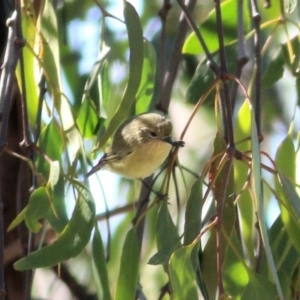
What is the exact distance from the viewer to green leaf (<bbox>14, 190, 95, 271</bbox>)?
1116mm

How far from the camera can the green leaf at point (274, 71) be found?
1553mm

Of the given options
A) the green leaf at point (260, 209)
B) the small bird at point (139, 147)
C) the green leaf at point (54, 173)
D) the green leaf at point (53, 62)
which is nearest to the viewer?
the green leaf at point (260, 209)

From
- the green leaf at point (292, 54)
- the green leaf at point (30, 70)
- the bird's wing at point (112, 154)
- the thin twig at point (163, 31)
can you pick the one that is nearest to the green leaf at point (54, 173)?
the green leaf at point (30, 70)

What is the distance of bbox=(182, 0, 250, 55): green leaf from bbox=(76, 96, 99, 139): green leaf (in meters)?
0.23

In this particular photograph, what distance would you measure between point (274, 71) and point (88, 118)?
40cm

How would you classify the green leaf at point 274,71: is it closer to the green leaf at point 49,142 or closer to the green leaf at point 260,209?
the green leaf at point 49,142

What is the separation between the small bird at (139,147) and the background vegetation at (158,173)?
10 centimetres

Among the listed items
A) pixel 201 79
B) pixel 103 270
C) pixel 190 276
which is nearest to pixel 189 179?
pixel 201 79

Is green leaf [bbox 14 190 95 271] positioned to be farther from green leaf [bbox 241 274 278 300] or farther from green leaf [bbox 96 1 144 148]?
green leaf [bbox 241 274 278 300]

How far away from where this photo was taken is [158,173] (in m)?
1.38

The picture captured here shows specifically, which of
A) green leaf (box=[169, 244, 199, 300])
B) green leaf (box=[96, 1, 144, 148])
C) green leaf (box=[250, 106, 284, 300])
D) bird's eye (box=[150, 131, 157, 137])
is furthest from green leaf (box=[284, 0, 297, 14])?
bird's eye (box=[150, 131, 157, 137])

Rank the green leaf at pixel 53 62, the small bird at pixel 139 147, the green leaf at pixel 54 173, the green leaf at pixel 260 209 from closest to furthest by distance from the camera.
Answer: the green leaf at pixel 260 209
the green leaf at pixel 54 173
the green leaf at pixel 53 62
the small bird at pixel 139 147

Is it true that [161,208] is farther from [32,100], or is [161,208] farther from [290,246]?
[32,100]

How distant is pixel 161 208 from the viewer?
1.28 m
